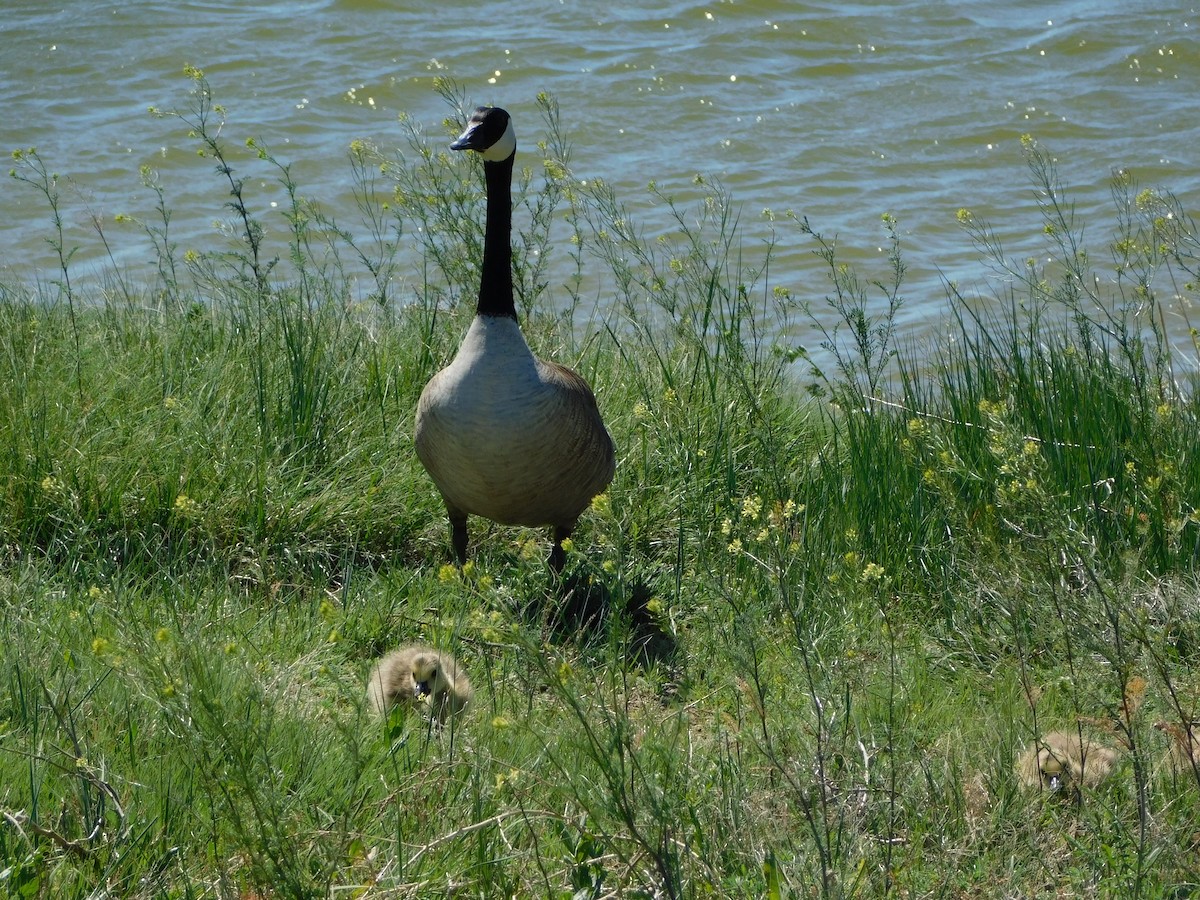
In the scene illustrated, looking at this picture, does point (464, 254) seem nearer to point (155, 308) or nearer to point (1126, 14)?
point (155, 308)

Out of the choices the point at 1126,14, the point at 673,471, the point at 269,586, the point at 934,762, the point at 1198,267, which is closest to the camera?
the point at 934,762

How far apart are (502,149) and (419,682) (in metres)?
2.28

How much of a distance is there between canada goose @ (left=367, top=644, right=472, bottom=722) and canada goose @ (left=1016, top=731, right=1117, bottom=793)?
4.68ft

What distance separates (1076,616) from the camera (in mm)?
2949

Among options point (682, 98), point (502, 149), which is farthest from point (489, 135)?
point (682, 98)

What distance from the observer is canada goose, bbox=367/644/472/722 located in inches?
140

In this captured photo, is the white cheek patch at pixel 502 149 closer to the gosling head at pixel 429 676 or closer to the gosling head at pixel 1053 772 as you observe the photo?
the gosling head at pixel 429 676

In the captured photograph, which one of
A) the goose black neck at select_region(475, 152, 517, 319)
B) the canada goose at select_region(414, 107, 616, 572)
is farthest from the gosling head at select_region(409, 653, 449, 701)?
the goose black neck at select_region(475, 152, 517, 319)

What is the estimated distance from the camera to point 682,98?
13.0 meters

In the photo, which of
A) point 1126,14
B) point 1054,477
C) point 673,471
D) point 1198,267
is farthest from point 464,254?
point 1126,14

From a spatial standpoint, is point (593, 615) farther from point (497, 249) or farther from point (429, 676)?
point (497, 249)

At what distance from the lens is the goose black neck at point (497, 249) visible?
188 inches

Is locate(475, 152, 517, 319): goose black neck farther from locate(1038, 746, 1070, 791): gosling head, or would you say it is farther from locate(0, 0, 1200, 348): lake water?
locate(0, 0, 1200, 348): lake water

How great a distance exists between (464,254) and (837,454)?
199 cm
